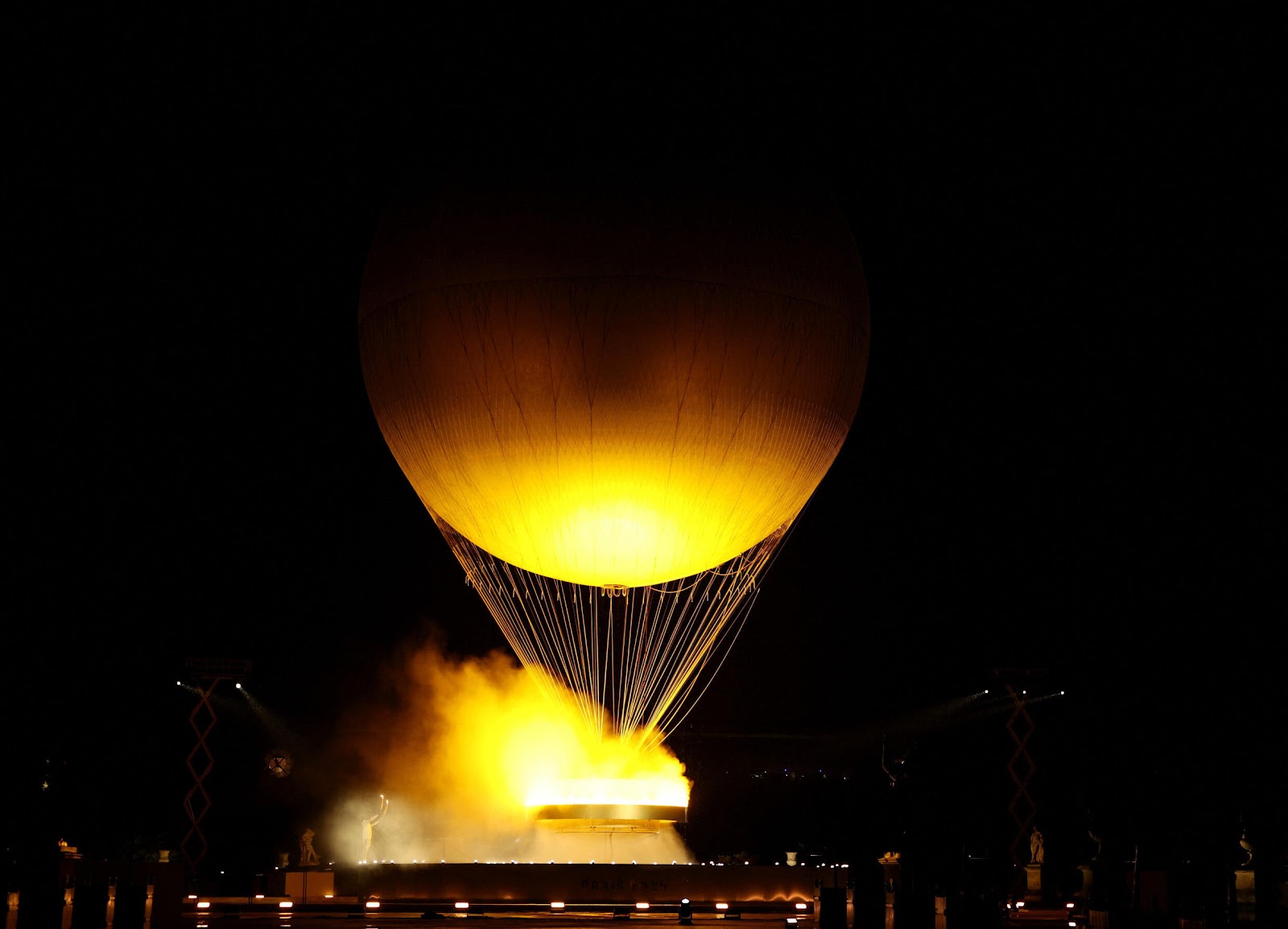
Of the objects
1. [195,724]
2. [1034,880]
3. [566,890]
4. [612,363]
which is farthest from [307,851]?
[612,363]

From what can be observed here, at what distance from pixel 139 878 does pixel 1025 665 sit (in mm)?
26865

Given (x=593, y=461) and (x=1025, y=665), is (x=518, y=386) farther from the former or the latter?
(x=1025, y=665)

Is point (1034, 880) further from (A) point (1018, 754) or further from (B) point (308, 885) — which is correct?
(B) point (308, 885)

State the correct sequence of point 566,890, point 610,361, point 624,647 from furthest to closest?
point 624,647
point 566,890
point 610,361

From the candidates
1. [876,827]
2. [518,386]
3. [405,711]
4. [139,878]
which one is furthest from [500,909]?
[876,827]

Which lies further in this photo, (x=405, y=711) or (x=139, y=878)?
(x=405, y=711)

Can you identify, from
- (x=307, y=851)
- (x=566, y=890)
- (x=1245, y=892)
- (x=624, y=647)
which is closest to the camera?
(x=1245, y=892)

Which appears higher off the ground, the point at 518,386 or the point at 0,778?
the point at 518,386

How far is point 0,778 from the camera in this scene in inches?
1329

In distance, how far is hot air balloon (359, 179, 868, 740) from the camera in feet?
72.0

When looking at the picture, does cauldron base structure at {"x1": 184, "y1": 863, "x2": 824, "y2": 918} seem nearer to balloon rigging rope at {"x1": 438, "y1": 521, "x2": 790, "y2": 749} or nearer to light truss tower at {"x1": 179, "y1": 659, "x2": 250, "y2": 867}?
balloon rigging rope at {"x1": 438, "y1": 521, "x2": 790, "y2": 749}

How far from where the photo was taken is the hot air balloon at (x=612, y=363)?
21953 millimetres

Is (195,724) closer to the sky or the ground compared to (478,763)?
closer to the sky

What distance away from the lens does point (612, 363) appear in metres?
22.2
